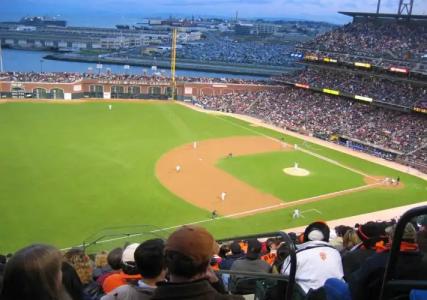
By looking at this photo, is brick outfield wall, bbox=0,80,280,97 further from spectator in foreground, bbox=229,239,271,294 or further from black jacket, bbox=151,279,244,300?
black jacket, bbox=151,279,244,300

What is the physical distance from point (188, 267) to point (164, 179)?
98.3 ft

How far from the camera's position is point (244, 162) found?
38.7m

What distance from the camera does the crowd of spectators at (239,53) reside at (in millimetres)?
128738

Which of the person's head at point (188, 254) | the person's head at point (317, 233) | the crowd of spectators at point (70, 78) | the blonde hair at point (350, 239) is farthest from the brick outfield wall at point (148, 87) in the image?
the person's head at point (188, 254)

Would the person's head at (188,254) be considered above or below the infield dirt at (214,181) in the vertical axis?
above

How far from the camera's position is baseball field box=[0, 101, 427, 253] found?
25578 mm

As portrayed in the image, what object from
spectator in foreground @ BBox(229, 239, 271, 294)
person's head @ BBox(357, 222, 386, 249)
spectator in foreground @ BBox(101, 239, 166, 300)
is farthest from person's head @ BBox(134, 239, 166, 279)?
person's head @ BBox(357, 222, 386, 249)

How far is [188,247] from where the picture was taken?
10.9 ft

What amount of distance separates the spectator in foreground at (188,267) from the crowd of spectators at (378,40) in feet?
170

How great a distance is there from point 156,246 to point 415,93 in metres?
50.1

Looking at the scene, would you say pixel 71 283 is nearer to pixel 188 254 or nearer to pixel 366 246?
pixel 188 254

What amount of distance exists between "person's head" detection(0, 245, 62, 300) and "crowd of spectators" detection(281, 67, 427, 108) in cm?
4906

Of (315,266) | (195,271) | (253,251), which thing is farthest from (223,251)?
(195,271)

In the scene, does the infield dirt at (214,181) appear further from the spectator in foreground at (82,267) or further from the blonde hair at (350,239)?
the spectator in foreground at (82,267)
